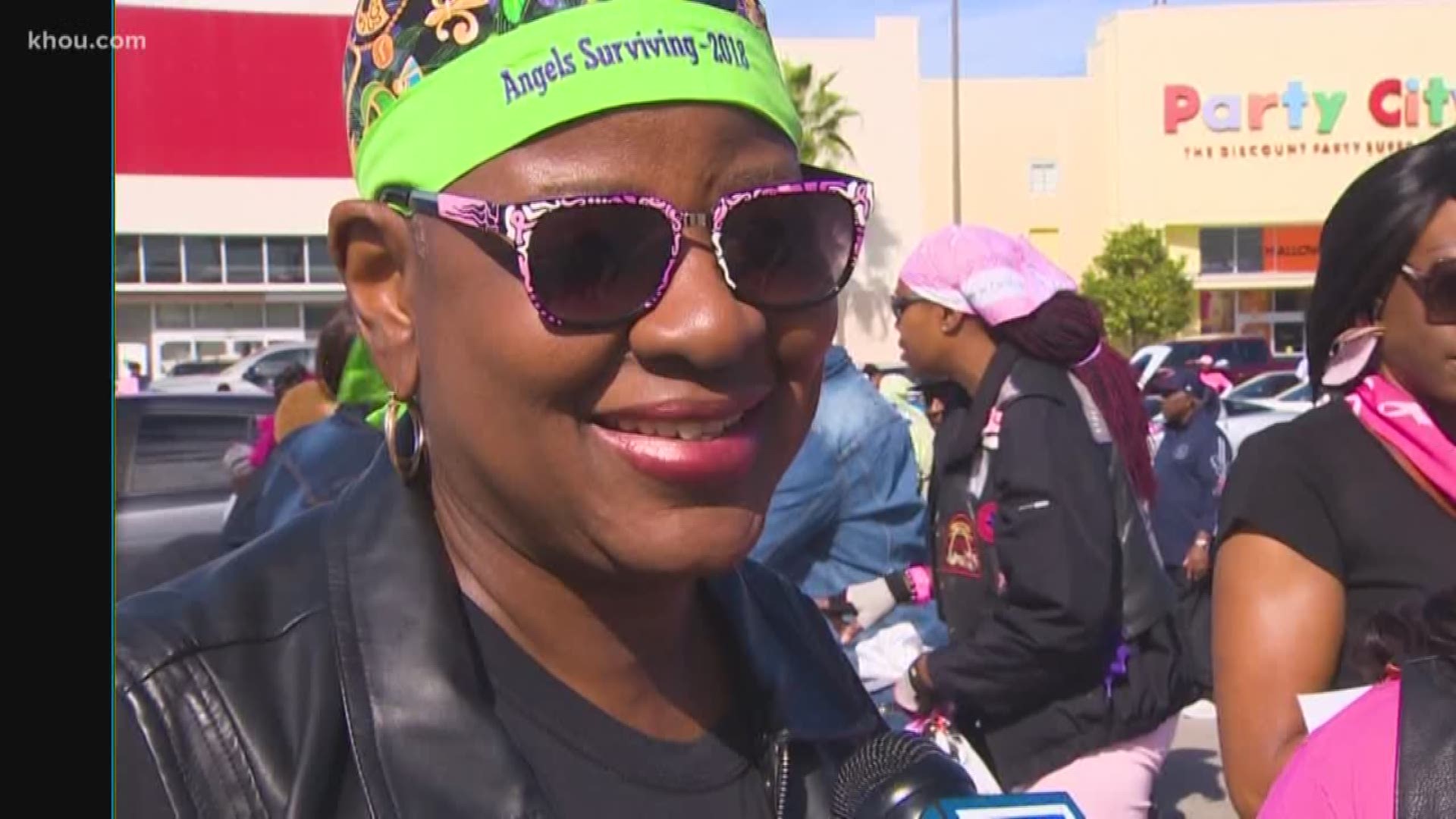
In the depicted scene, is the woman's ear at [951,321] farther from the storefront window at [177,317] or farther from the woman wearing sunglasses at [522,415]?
the storefront window at [177,317]

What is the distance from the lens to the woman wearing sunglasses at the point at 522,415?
129cm

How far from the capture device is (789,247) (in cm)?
140

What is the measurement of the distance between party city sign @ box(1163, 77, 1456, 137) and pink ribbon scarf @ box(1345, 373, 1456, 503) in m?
40.0

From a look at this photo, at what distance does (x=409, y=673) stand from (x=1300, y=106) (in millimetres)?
43047

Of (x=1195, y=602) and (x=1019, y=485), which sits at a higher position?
(x=1019, y=485)

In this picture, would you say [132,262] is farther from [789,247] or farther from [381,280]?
[789,247]

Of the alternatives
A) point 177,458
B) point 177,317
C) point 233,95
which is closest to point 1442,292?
point 177,458

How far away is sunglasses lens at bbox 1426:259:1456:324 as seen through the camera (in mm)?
2578

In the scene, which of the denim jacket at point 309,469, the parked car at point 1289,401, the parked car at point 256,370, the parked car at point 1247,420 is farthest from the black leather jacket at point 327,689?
the parked car at point 256,370

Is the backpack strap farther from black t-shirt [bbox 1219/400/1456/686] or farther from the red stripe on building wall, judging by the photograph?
the red stripe on building wall

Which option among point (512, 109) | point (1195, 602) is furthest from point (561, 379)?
point (1195, 602)
